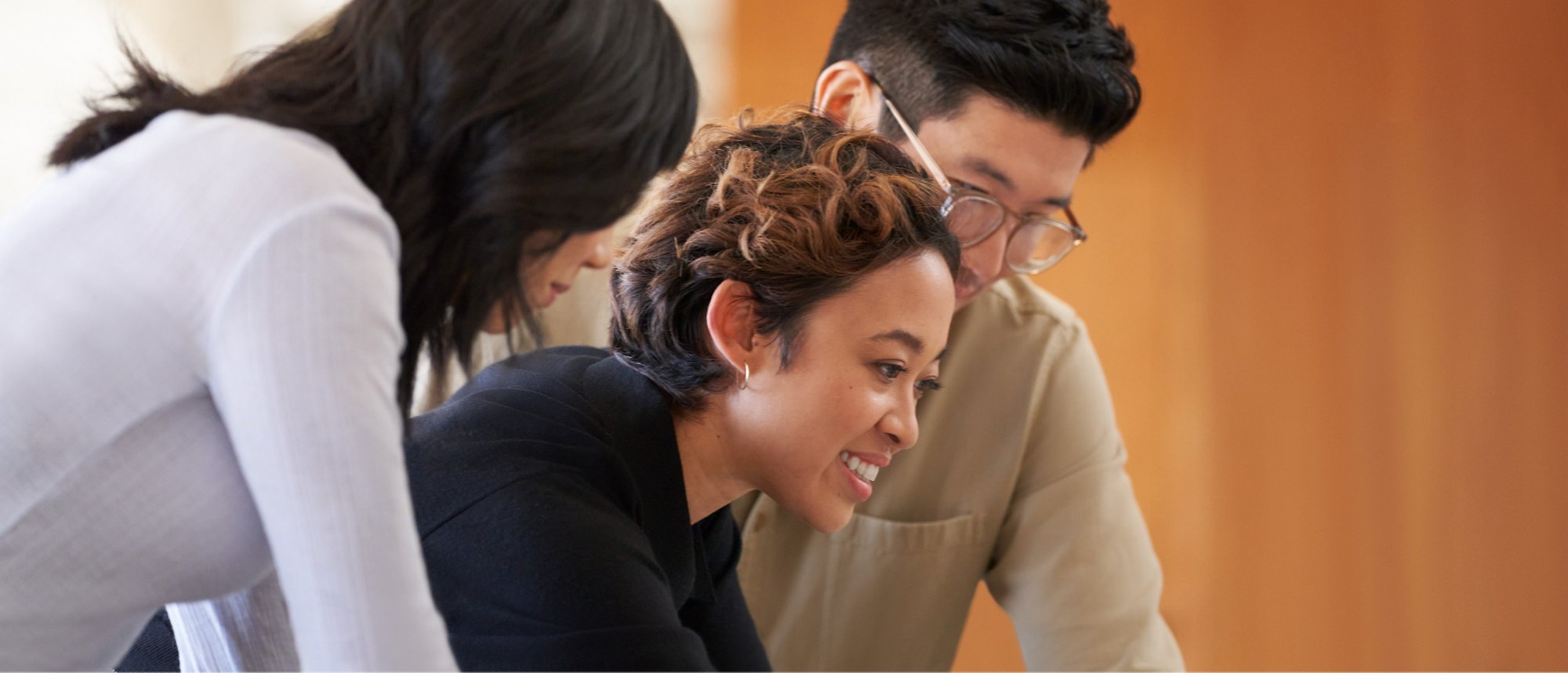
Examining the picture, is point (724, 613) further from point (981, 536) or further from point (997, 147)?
A: point (997, 147)

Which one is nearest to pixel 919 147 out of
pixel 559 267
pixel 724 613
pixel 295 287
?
pixel 724 613

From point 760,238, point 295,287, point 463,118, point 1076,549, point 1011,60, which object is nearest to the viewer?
point 295,287

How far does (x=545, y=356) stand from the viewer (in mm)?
1405

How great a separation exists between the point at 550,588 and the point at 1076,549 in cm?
93

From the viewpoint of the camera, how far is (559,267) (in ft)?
3.21

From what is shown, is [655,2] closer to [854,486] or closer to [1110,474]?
[854,486]

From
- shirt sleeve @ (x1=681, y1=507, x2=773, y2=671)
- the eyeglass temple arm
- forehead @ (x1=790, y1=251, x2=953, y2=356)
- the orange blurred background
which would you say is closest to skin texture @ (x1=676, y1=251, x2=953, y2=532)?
forehead @ (x1=790, y1=251, x2=953, y2=356)

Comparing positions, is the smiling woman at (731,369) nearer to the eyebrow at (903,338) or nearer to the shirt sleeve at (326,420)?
the eyebrow at (903,338)

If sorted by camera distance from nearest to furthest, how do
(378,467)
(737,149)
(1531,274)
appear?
1. (378,467)
2. (737,149)
3. (1531,274)

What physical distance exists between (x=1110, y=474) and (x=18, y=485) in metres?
1.35

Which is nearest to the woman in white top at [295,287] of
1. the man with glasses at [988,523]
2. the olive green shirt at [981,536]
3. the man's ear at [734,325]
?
the man's ear at [734,325]

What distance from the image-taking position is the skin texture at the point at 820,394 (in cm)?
128

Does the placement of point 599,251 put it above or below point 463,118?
below

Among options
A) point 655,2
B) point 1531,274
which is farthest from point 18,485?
point 1531,274
